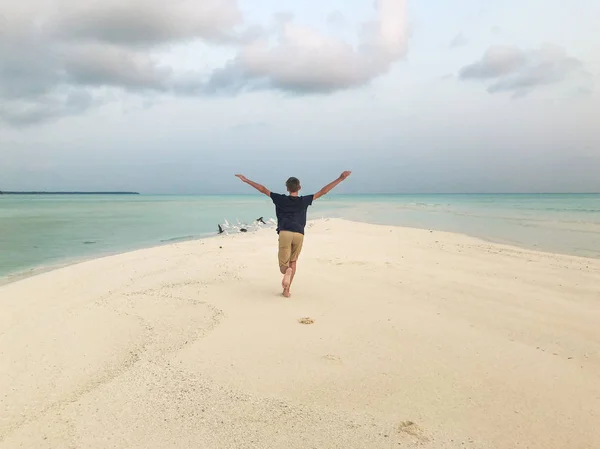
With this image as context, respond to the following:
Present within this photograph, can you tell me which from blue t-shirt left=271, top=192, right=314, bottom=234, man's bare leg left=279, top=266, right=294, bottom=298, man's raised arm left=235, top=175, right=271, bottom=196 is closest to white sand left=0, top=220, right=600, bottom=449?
man's bare leg left=279, top=266, right=294, bottom=298

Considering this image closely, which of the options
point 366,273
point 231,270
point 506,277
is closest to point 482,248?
point 506,277

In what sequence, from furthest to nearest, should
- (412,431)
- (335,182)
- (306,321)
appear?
1. (335,182)
2. (306,321)
3. (412,431)

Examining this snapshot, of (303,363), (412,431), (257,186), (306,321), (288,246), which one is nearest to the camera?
(412,431)

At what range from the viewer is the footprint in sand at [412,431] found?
3.09 m

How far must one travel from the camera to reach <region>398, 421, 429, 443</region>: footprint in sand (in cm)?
309

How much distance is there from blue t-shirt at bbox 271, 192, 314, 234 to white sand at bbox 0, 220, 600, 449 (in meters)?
1.17

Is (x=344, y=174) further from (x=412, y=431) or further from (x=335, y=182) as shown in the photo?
(x=412, y=431)

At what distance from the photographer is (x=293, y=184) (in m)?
6.84

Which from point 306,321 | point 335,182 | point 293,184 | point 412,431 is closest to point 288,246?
point 293,184

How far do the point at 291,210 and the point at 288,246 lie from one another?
1.94 feet

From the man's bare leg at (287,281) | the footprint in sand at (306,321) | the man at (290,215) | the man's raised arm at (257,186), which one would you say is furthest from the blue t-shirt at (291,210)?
the footprint in sand at (306,321)

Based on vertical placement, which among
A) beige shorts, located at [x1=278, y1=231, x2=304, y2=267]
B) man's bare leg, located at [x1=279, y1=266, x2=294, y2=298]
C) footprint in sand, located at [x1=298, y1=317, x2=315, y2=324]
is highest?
beige shorts, located at [x1=278, y1=231, x2=304, y2=267]

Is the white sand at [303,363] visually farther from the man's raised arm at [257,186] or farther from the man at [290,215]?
the man's raised arm at [257,186]

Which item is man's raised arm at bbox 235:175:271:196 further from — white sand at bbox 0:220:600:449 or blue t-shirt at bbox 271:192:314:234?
white sand at bbox 0:220:600:449
